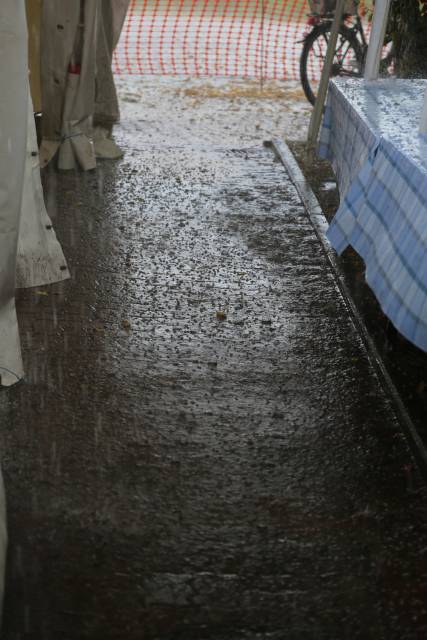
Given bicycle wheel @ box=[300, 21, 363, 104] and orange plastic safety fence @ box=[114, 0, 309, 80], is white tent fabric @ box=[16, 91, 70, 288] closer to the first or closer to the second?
bicycle wheel @ box=[300, 21, 363, 104]

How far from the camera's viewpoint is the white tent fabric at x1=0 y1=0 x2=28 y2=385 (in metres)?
3.70

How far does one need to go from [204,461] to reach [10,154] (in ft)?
5.35

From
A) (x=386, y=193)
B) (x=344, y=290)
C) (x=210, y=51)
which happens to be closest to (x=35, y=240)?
(x=344, y=290)

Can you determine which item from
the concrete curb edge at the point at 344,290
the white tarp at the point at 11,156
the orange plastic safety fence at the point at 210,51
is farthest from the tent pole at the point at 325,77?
the white tarp at the point at 11,156

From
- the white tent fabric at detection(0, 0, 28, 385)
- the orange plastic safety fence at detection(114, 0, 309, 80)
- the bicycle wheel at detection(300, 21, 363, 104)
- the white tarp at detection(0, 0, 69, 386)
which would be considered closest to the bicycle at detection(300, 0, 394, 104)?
the bicycle wheel at detection(300, 21, 363, 104)

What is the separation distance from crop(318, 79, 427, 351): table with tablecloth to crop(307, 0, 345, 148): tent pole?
1.08 meters

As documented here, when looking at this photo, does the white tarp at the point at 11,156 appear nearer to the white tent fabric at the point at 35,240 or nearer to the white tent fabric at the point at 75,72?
the white tent fabric at the point at 35,240

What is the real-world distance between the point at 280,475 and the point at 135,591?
34.0 inches

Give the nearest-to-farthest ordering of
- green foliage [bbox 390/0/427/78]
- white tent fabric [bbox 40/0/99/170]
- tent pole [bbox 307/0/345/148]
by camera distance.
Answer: white tent fabric [bbox 40/0/99/170] < tent pole [bbox 307/0/345/148] < green foliage [bbox 390/0/427/78]

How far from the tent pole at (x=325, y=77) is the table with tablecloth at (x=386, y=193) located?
1075 millimetres

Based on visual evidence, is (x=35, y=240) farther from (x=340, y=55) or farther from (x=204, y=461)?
(x=340, y=55)

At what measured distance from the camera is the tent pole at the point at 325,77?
7164 millimetres

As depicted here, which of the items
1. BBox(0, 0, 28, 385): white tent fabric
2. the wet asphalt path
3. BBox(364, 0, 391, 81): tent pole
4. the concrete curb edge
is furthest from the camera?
BBox(364, 0, 391, 81): tent pole

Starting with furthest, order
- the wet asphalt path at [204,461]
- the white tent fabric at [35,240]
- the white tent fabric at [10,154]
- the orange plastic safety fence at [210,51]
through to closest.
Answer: the orange plastic safety fence at [210,51], the white tent fabric at [35,240], the white tent fabric at [10,154], the wet asphalt path at [204,461]
